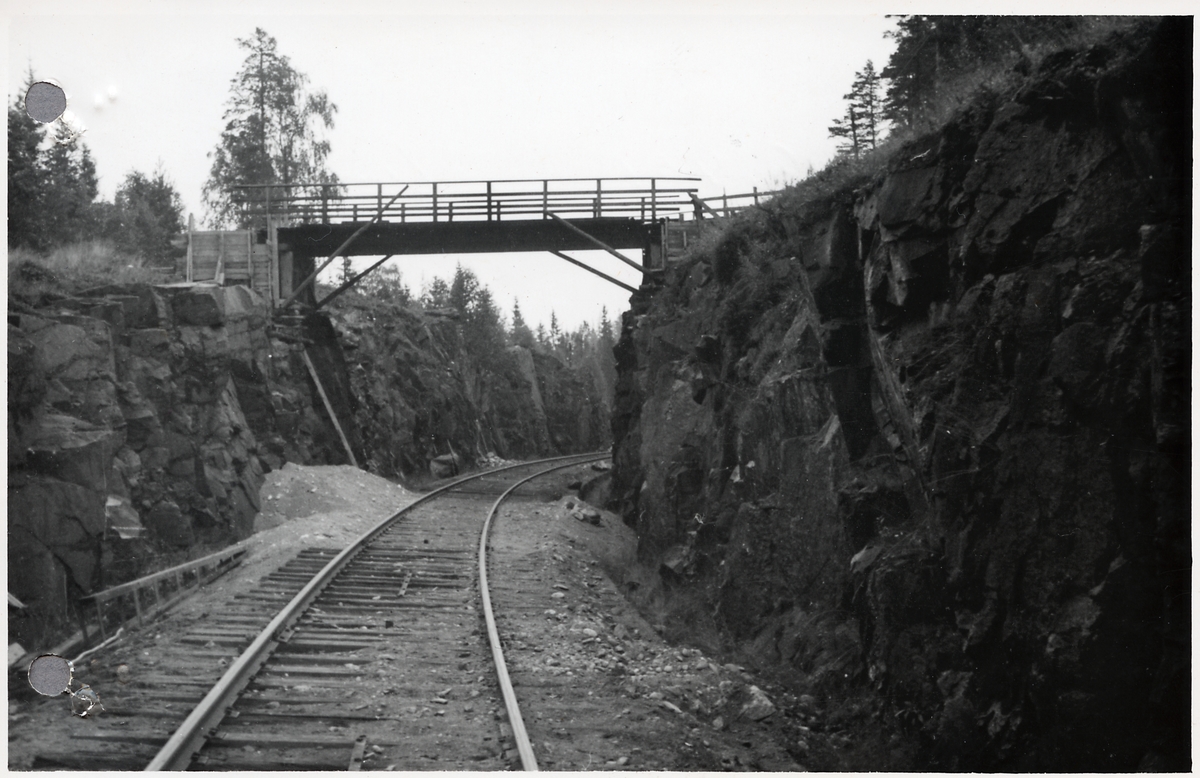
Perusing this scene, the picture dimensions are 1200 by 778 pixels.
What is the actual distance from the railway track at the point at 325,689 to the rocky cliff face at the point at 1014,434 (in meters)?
2.94

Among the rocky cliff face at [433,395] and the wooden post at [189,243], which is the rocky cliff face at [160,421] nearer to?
the rocky cliff face at [433,395]

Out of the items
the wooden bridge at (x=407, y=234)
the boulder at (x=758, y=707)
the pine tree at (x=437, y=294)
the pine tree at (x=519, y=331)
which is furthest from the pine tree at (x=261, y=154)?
the pine tree at (x=519, y=331)

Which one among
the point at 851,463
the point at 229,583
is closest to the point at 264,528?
the point at 229,583

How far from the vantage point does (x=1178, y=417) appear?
15.5 ft

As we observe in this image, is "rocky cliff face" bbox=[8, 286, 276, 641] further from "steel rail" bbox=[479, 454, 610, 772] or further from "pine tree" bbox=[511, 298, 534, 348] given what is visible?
"pine tree" bbox=[511, 298, 534, 348]

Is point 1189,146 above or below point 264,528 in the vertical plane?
above

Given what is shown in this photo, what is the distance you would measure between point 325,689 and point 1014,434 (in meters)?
5.52

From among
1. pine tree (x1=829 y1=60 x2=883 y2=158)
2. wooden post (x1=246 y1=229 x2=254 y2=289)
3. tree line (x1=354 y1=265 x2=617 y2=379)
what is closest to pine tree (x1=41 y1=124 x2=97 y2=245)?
wooden post (x1=246 y1=229 x2=254 y2=289)

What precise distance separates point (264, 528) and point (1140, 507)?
14.2 metres

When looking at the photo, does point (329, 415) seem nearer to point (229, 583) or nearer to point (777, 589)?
point (229, 583)

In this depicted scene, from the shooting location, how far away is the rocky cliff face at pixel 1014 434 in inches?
187

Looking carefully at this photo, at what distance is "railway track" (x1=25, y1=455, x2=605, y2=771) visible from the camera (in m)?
5.29

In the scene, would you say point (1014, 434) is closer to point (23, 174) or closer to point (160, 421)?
point (23, 174)

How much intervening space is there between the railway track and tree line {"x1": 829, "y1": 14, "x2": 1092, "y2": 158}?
254 inches
